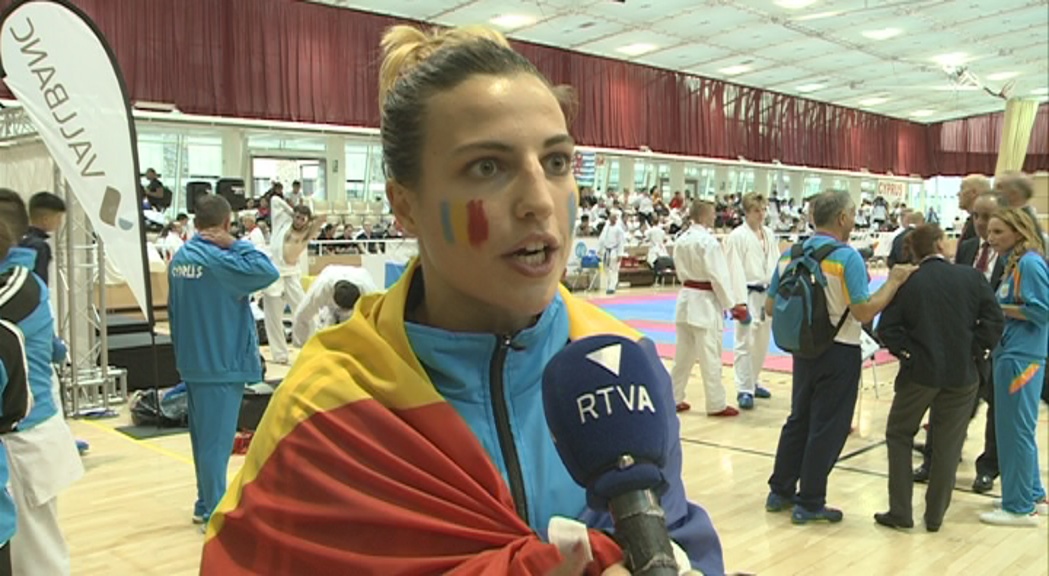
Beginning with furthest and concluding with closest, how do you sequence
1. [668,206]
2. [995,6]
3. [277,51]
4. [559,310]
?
[668,206] → [995,6] → [277,51] → [559,310]

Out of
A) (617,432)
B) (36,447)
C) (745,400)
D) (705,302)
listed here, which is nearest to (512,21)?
(705,302)

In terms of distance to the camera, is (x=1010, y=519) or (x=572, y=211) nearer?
(x=572, y=211)

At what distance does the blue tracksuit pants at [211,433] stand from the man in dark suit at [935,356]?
352 centimetres

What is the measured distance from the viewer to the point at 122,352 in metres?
8.52

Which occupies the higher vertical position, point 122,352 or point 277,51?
point 277,51

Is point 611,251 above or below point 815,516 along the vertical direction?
above

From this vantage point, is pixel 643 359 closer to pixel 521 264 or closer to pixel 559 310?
pixel 521 264

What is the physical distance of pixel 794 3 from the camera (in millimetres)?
16625

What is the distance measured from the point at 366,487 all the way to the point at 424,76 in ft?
1.82

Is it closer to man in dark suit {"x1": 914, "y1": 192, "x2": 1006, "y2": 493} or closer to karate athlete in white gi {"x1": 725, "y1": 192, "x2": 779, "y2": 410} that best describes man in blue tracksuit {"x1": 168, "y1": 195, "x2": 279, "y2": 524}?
man in dark suit {"x1": 914, "y1": 192, "x2": 1006, "y2": 493}

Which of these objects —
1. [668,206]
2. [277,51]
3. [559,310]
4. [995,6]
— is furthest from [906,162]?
[559,310]

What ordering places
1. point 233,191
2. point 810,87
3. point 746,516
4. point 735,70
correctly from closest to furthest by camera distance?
1. point 746,516
2. point 233,191
3. point 735,70
4. point 810,87

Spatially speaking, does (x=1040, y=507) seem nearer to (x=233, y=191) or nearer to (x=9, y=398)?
(x=9, y=398)

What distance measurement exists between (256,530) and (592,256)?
17.7 metres
